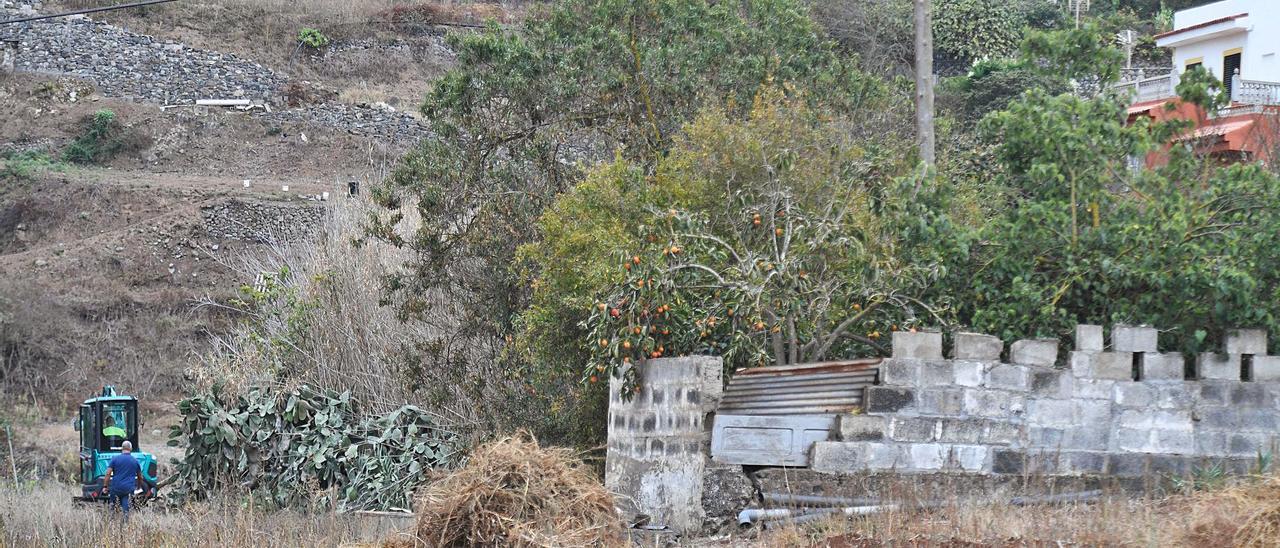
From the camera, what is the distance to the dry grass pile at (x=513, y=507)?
9.29 m

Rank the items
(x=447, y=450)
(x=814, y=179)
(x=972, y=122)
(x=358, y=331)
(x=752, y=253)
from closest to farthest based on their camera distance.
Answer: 1. (x=752, y=253)
2. (x=814, y=179)
3. (x=447, y=450)
4. (x=358, y=331)
5. (x=972, y=122)

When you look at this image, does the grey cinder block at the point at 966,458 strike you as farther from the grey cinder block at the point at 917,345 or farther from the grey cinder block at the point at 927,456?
the grey cinder block at the point at 917,345

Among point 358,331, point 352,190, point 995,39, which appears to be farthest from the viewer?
point 995,39

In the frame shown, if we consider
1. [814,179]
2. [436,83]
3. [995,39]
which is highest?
[995,39]

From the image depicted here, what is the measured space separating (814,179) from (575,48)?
5.06m

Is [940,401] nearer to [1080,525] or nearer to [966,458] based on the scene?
[966,458]

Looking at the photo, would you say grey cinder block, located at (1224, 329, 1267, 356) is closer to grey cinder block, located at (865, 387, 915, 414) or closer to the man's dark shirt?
grey cinder block, located at (865, 387, 915, 414)

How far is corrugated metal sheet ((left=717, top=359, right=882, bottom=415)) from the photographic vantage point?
10570mm

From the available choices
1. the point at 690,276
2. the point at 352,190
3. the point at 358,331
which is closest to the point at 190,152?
the point at 352,190

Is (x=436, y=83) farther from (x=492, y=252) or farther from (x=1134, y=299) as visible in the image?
(x=1134, y=299)

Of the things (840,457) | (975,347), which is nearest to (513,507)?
(840,457)

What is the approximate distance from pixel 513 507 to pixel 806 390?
2.62 metres

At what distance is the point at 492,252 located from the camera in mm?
19141

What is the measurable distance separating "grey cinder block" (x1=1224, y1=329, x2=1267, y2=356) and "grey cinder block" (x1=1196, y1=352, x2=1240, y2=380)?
0.22 ft
